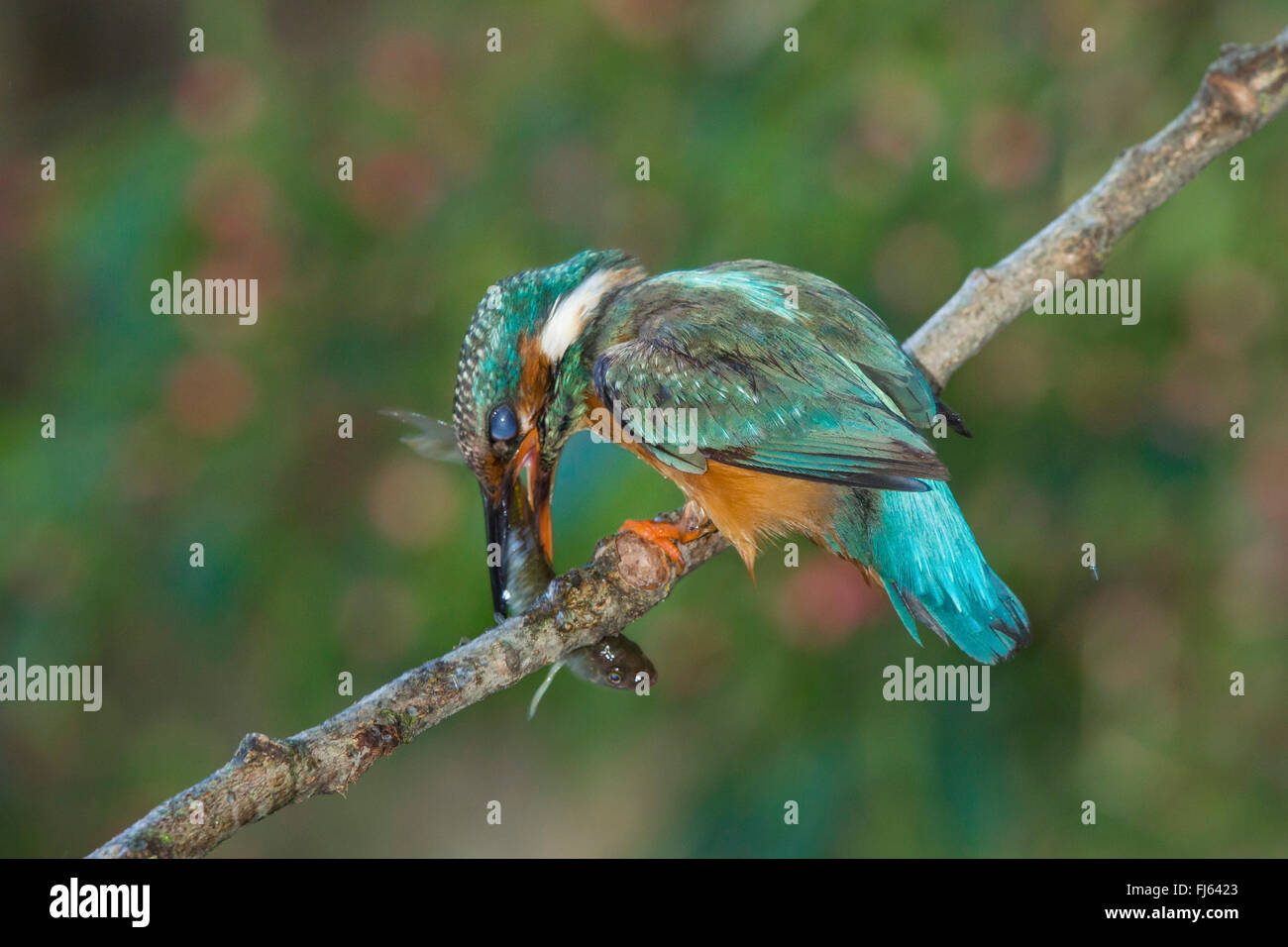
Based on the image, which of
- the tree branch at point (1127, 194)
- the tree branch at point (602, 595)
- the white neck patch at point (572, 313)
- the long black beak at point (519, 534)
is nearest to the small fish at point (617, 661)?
the tree branch at point (602, 595)

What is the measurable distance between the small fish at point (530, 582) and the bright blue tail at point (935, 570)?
1.46 ft

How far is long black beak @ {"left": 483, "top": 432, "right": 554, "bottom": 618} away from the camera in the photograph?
7.72 feet

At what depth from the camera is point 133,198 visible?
10.1ft

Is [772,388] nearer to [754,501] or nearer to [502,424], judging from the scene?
[754,501]

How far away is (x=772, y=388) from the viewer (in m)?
2.18

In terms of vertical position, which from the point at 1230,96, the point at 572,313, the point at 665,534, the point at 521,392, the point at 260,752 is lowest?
the point at 260,752

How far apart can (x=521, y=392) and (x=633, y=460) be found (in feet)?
1.31

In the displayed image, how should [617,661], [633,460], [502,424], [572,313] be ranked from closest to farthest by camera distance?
1. [617,661]
2. [502,424]
3. [572,313]
4. [633,460]

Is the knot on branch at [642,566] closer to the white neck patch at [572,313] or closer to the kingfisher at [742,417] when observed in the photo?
the kingfisher at [742,417]

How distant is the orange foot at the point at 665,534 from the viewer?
214 centimetres

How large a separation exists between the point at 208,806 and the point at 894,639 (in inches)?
71.6

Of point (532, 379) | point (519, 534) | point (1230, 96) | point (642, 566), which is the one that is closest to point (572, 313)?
point (532, 379)

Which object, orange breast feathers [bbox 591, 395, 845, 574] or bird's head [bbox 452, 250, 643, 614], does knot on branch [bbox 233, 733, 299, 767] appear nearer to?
bird's head [bbox 452, 250, 643, 614]

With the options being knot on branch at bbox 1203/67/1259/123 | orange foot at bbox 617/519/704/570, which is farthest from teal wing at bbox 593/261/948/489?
knot on branch at bbox 1203/67/1259/123
